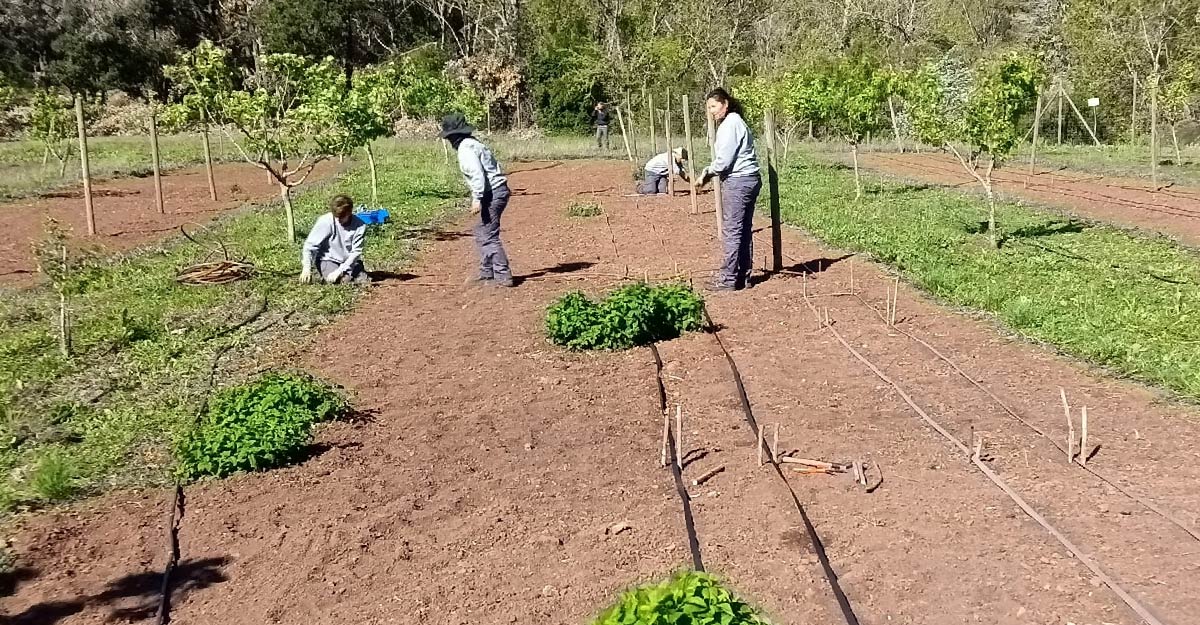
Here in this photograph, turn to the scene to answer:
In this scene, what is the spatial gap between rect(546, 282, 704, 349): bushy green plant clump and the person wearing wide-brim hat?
6.19 ft

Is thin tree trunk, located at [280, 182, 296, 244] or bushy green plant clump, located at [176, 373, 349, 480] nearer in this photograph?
bushy green plant clump, located at [176, 373, 349, 480]

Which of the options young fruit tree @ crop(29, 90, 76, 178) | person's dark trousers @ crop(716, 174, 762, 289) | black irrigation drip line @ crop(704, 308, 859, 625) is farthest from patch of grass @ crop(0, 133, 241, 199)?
black irrigation drip line @ crop(704, 308, 859, 625)

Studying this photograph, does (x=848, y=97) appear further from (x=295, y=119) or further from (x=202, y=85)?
(x=202, y=85)

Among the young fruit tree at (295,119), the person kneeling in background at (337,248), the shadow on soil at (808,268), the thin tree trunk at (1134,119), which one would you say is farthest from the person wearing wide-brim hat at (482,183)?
the thin tree trunk at (1134,119)

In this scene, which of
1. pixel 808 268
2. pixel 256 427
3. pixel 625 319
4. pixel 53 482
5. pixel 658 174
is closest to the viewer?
pixel 53 482

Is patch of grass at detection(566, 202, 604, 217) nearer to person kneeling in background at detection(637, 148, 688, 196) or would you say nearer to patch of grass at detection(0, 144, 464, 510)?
person kneeling in background at detection(637, 148, 688, 196)

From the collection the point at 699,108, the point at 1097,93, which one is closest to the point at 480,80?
the point at 699,108

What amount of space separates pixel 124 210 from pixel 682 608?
56.2 ft

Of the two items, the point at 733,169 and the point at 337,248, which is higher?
the point at 733,169

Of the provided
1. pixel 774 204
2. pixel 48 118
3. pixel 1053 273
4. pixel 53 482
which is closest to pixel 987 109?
pixel 1053 273

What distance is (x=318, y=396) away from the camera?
6.30m

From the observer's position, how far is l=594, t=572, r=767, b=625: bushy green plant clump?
2.61 m

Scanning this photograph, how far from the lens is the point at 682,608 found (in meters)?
2.64

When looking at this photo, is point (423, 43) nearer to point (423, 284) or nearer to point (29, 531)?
point (423, 284)
